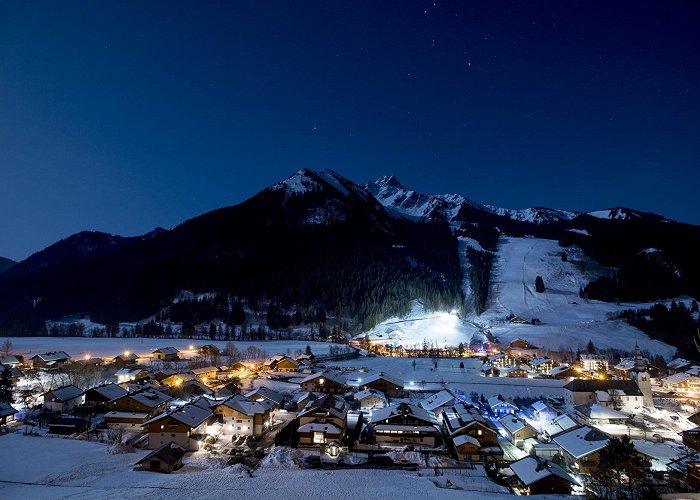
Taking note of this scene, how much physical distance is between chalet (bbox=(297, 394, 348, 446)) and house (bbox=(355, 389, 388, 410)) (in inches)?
254

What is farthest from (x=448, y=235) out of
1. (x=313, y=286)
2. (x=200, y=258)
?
(x=200, y=258)

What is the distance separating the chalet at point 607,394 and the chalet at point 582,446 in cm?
1302

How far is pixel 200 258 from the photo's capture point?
15350 cm

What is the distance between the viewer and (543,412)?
3591 cm

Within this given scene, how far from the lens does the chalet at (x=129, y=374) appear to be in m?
47.7

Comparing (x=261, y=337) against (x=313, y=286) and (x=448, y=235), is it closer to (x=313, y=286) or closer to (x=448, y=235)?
(x=313, y=286)

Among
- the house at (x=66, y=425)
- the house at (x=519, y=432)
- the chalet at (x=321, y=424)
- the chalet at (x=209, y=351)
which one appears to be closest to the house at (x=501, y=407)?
the house at (x=519, y=432)

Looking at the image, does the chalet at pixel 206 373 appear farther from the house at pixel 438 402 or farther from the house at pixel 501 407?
the house at pixel 501 407

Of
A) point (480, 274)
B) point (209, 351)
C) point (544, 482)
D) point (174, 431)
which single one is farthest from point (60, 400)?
point (480, 274)

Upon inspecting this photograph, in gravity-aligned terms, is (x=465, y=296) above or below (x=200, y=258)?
below

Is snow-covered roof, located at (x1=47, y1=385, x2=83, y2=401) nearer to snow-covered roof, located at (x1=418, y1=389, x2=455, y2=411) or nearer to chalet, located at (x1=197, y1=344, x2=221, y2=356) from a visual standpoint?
chalet, located at (x1=197, y1=344, x2=221, y2=356)

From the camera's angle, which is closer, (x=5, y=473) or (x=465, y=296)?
(x=5, y=473)

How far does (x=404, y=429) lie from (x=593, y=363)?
40909mm

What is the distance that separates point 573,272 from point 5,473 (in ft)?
447
